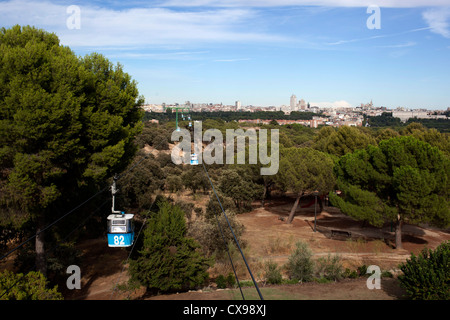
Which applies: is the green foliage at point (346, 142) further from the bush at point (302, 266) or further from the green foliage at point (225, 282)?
the green foliage at point (225, 282)

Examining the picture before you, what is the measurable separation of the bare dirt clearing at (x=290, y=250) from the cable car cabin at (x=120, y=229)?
4.72m

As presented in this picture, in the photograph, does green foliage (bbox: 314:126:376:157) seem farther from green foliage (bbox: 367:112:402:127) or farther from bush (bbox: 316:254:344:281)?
green foliage (bbox: 367:112:402:127)

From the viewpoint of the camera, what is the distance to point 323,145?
35250 mm

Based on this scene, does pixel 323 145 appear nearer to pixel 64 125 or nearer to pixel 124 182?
pixel 124 182

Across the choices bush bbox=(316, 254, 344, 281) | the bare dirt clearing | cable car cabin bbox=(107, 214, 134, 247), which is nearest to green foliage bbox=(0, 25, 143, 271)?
the bare dirt clearing

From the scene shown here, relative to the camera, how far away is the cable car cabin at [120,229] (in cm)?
711

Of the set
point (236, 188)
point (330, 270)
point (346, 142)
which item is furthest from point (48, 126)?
point (346, 142)

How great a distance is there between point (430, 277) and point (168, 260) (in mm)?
8238

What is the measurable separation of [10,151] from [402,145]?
16650mm

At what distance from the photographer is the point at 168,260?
37.2 ft

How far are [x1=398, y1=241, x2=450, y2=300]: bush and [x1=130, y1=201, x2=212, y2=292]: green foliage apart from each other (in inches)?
263

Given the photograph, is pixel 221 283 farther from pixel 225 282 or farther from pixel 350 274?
pixel 350 274

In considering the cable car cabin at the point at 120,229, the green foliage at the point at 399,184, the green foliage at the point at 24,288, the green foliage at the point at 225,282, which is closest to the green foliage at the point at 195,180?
the green foliage at the point at 399,184
